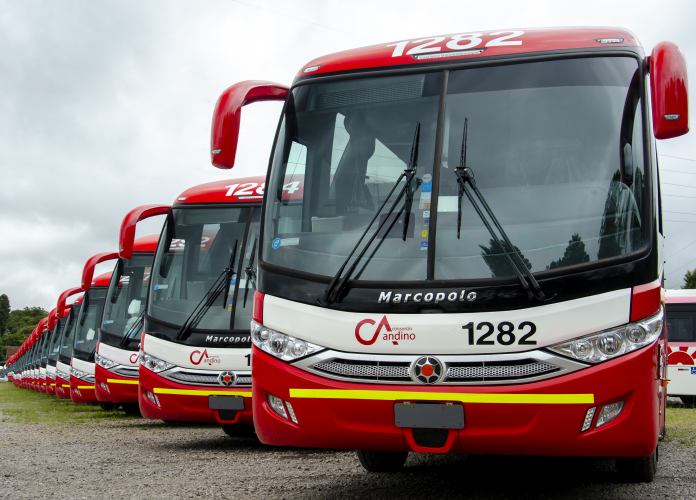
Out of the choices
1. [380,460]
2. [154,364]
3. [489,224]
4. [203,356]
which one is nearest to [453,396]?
[489,224]

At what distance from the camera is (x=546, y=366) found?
3.81 m

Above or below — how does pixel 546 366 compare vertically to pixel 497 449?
above

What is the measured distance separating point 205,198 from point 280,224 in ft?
14.4

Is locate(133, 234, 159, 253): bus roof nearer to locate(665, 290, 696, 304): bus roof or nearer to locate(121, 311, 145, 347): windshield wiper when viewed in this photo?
locate(121, 311, 145, 347): windshield wiper

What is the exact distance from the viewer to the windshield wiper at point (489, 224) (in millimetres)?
3869

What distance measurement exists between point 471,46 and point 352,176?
1.11 meters

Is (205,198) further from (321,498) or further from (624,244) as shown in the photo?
(624,244)

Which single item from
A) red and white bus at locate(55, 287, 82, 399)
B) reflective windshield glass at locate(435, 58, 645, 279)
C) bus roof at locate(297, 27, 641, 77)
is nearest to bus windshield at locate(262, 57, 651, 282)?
reflective windshield glass at locate(435, 58, 645, 279)

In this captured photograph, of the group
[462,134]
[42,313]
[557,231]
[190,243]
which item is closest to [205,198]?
[190,243]

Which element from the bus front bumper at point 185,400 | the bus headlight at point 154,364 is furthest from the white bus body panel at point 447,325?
the bus headlight at point 154,364

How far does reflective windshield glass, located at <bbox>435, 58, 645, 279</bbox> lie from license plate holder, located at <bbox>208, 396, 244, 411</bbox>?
3.93m

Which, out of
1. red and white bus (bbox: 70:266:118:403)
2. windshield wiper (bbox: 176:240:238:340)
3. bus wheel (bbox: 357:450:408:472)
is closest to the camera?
bus wheel (bbox: 357:450:408:472)

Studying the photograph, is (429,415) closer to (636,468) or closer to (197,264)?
(636,468)

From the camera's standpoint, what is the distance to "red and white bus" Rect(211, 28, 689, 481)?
12.5 feet
